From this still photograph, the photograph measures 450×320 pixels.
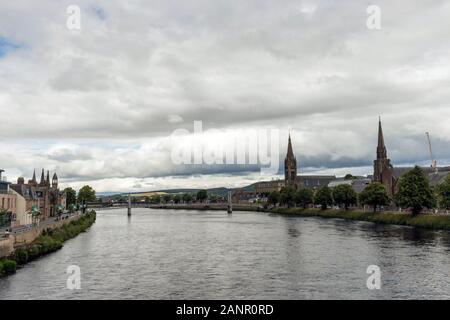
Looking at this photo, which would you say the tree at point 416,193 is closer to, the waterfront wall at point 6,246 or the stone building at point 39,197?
the stone building at point 39,197

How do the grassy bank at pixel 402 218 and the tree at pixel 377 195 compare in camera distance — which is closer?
the grassy bank at pixel 402 218

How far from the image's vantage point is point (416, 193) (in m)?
128

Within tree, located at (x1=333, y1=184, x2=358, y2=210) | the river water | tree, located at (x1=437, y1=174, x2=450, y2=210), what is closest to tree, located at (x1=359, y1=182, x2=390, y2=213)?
tree, located at (x1=333, y1=184, x2=358, y2=210)

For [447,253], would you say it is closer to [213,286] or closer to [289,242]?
[289,242]

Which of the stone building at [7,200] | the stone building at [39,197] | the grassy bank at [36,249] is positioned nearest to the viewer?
the grassy bank at [36,249]

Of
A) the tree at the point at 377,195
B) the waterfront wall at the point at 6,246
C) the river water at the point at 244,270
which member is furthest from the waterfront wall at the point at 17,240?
the tree at the point at 377,195

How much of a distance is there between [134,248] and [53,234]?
1729 centimetres

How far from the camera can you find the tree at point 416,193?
416 ft

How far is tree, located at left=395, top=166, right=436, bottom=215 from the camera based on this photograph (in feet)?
416
